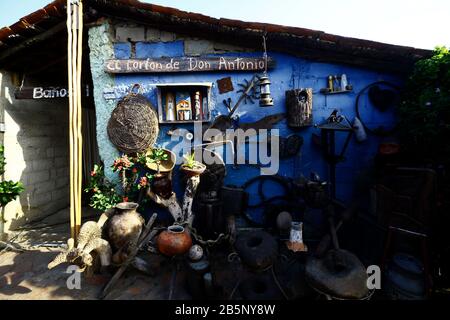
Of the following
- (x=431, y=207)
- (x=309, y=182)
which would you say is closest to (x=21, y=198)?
(x=309, y=182)

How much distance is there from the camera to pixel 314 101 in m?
5.10

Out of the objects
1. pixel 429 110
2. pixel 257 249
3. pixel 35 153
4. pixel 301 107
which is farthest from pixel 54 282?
pixel 429 110

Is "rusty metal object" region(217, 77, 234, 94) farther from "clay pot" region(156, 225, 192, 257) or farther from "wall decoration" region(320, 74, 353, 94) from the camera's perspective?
"clay pot" region(156, 225, 192, 257)

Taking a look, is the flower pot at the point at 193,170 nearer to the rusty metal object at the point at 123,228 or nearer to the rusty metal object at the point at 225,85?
the rusty metal object at the point at 123,228

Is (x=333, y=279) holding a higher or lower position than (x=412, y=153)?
lower

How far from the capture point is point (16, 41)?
5.17 m

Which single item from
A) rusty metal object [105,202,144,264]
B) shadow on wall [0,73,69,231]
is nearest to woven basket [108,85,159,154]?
rusty metal object [105,202,144,264]

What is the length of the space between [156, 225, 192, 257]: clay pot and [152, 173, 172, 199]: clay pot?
3.50 feet

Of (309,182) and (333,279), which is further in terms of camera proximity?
(309,182)

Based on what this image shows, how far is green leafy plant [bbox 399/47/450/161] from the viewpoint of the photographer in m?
3.73

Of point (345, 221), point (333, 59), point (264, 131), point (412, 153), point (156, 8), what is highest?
point (156, 8)

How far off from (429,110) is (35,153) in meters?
8.46

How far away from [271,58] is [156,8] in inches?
95.6

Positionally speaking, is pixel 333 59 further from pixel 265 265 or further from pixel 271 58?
pixel 265 265
